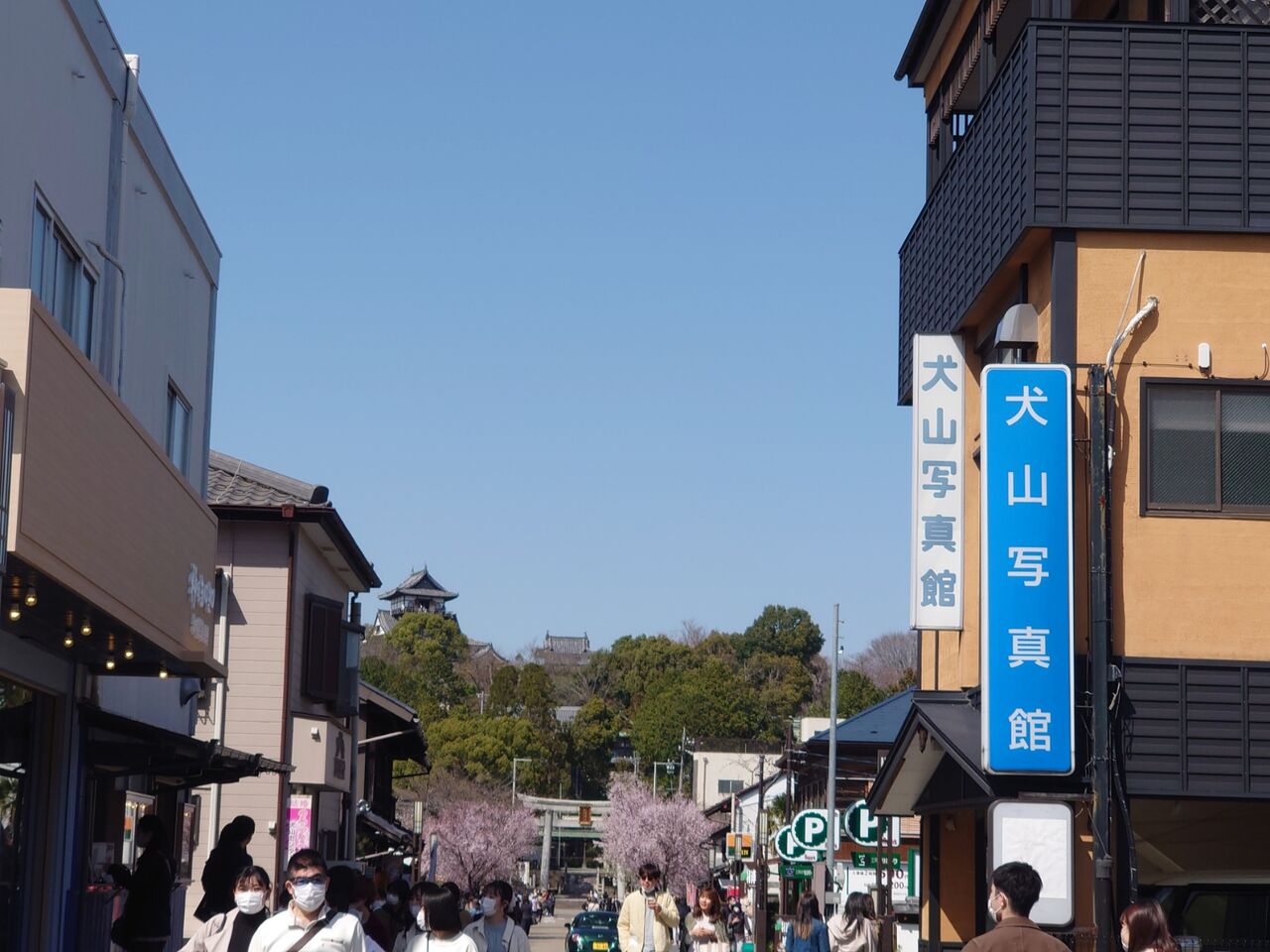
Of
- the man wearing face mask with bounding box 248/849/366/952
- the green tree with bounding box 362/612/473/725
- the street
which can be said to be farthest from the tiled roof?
the green tree with bounding box 362/612/473/725

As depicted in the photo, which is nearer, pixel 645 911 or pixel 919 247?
pixel 645 911

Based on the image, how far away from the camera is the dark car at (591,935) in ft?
133

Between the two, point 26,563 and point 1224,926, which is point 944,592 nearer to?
point 1224,926

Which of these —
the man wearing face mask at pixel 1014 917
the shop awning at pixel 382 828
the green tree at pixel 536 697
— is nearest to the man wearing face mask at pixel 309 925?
the man wearing face mask at pixel 1014 917

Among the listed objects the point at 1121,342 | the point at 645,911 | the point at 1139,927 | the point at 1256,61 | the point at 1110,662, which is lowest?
the point at 645,911

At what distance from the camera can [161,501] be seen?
44.2 feet

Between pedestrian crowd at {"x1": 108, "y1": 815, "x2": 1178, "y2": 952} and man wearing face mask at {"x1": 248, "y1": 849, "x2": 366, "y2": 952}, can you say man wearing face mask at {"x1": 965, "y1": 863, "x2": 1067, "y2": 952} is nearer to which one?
pedestrian crowd at {"x1": 108, "y1": 815, "x2": 1178, "y2": 952}

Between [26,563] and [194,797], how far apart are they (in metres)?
17.8

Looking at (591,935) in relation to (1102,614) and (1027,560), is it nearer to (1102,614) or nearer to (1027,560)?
(1102,614)

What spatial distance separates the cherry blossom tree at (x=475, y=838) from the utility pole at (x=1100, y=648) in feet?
247

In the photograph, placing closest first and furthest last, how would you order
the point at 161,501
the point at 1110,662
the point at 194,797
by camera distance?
1. the point at 1110,662
2. the point at 161,501
3. the point at 194,797

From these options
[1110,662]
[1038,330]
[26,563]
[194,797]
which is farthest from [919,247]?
[194,797]

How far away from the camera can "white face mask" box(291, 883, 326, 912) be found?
8.64 meters

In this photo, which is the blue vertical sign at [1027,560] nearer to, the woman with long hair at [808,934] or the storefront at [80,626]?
the woman with long hair at [808,934]
